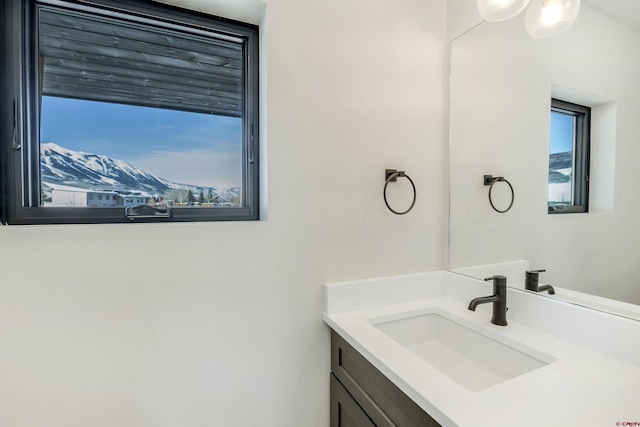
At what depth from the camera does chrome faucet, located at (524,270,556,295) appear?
111 cm

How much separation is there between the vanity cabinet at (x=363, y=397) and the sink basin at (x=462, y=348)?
201mm

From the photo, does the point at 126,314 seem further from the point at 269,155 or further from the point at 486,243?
the point at 486,243

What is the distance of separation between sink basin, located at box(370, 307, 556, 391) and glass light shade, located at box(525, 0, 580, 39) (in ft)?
3.78

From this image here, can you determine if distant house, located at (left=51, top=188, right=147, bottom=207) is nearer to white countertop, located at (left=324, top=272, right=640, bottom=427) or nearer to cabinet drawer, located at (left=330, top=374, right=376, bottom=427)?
white countertop, located at (left=324, top=272, right=640, bottom=427)

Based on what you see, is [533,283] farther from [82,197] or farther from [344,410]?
[82,197]

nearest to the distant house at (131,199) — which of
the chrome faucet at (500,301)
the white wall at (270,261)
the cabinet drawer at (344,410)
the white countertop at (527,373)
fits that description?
the white wall at (270,261)

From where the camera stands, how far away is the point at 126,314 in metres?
0.99

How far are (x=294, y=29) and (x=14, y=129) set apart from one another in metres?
1.07

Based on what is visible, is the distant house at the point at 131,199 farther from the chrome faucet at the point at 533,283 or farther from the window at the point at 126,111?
the chrome faucet at the point at 533,283

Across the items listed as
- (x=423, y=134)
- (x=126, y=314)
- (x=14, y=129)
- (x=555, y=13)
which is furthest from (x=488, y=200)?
(x=14, y=129)

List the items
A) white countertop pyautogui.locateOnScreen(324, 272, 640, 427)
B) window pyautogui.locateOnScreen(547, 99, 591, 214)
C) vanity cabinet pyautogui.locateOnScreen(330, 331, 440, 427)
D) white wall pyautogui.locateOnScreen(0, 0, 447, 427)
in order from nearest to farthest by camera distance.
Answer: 1. white countertop pyautogui.locateOnScreen(324, 272, 640, 427)
2. vanity cabinet pyautogui.locateOnScreen(330, 331, 440, 427)
3. white wall pyautogui.locateOnScreen(0, 0, 447, 427)
4. window pyautogui.locateOnScreen(547, 99, 591, 214)

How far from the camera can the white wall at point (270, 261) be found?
0.92 meters

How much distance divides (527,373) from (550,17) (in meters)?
1.22

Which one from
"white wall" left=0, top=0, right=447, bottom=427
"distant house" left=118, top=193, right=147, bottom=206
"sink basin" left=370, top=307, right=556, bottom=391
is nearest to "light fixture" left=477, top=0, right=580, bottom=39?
"white wall" left=0, top=0, right=447, bottom=427
